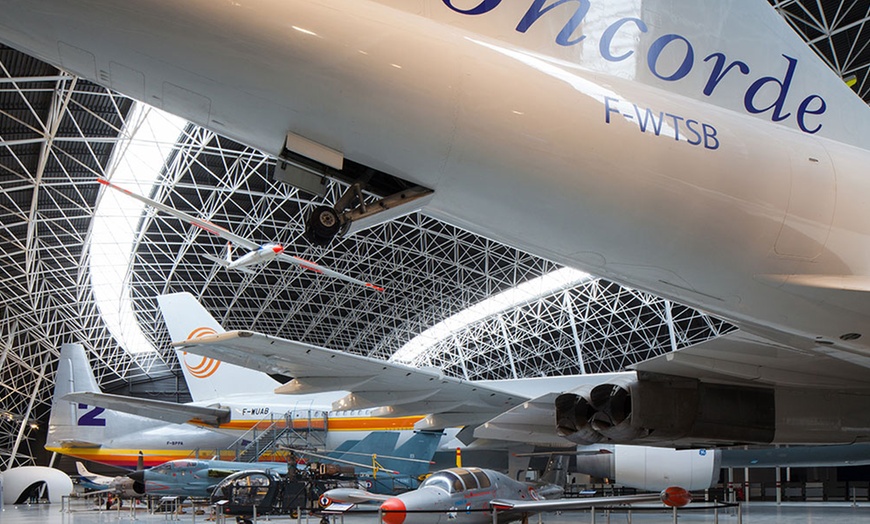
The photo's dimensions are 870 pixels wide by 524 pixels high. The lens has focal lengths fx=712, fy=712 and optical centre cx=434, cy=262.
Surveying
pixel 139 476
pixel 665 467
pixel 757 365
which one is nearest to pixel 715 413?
pixel 757 365

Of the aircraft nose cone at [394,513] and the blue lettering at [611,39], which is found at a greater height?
the blue lettering at [611,39]

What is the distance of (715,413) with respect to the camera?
6.12 metres

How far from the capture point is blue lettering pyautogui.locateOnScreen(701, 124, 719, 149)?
3.88m

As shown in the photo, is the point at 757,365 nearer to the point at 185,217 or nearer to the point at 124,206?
the point at 185,217

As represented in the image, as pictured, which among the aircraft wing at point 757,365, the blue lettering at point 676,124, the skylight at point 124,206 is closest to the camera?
the blue lettering at point 676,124

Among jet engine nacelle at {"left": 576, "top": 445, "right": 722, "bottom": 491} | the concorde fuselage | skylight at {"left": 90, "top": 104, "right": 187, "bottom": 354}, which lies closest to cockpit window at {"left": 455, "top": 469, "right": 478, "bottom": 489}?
jet engine nacelle at {"left": 576, "top": 445, "right": 722, "bottom": 491}

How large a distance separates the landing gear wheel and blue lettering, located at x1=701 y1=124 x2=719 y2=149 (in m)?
2.05

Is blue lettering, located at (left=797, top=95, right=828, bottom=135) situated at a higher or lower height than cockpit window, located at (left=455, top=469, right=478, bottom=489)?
higher

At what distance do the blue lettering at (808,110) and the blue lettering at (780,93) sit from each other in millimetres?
98

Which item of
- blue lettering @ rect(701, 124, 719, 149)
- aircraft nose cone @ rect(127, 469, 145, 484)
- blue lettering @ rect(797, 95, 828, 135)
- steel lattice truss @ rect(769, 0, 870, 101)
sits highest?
steel lattice truss @ rect(769, 0, 870, 101)

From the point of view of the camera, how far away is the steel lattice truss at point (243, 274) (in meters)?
22.1

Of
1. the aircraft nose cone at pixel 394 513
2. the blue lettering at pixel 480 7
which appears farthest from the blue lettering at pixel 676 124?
the aircraft nose cone at pixel 394 513

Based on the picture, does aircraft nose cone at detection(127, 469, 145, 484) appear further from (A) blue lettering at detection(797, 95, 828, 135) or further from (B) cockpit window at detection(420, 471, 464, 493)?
(A) blue lettering at detection(797, 95, 828, 135)

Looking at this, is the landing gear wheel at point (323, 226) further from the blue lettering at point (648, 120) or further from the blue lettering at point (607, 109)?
the blue lettering at point (648, 120)
